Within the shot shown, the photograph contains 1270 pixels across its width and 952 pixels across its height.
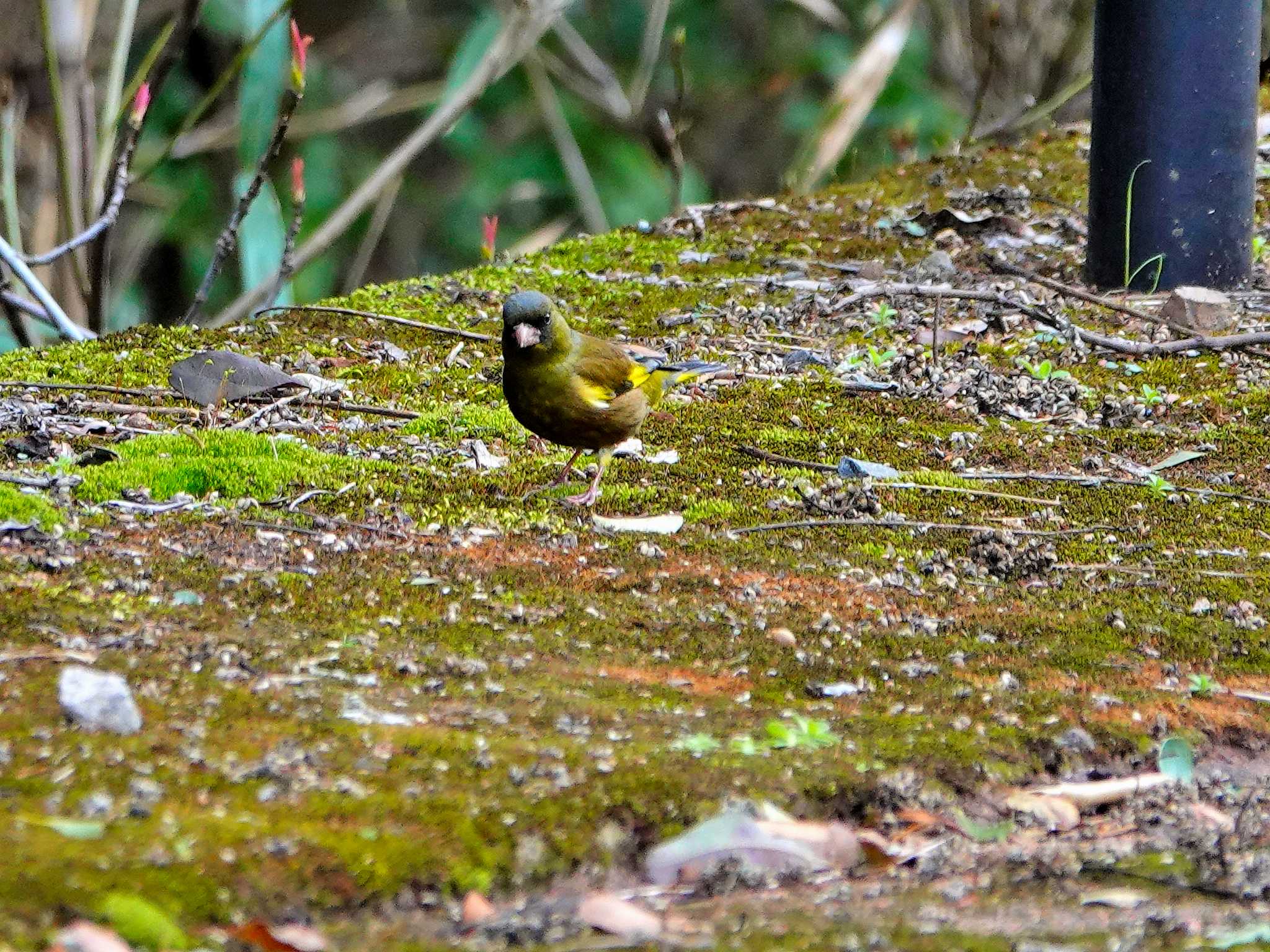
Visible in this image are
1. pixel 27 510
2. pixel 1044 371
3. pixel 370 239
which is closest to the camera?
pixel 27 510

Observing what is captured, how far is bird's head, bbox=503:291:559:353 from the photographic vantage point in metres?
4.01

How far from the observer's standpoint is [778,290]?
563cm

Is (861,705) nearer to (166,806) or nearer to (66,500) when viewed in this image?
(166,806)

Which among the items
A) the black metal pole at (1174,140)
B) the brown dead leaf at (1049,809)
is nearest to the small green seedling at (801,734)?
the brown dead leaf at (1049,809)

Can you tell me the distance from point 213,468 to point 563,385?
3.01 feet

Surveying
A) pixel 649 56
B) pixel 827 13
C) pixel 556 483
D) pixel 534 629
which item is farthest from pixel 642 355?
pixel 827 13

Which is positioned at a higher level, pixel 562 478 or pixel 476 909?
pixel 562 478

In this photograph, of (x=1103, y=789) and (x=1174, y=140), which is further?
(x=1174, y=140)

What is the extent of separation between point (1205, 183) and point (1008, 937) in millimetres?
4092

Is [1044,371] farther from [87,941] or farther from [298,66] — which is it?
[87,941]

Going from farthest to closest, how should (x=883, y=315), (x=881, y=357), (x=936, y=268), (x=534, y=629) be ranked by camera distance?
(x=936, y=268) < (x=883, y=315) < (x=881, y=357) < (x=534, y=629)

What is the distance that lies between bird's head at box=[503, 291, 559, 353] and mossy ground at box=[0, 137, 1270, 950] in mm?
327

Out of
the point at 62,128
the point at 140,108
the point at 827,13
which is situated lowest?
the point at 140,108

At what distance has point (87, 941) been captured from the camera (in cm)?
157
